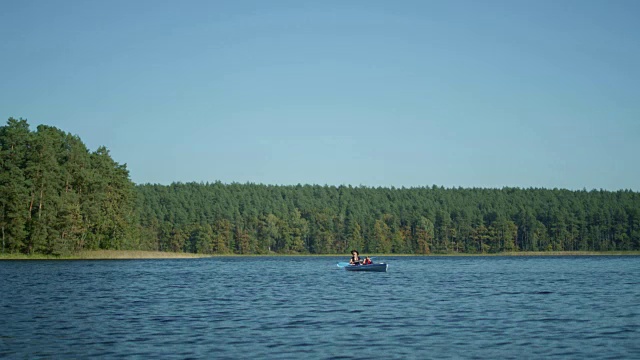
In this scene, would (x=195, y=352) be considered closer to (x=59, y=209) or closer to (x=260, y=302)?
(x=260, y=302)

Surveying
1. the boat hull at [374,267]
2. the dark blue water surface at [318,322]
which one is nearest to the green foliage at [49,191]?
the boat hull at [374,267]

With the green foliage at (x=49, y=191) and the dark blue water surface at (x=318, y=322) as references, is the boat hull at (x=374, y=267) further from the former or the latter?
the green foliage at (x=49, y=191)

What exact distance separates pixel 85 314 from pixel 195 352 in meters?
12.3

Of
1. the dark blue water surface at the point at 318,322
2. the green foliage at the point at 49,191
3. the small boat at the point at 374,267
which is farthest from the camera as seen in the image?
the green foliage at the point at 49,191

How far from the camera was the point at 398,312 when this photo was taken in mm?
33188

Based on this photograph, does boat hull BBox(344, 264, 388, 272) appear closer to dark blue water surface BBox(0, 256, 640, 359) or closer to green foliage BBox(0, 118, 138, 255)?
dark blue water surface BBox(0, 256, 640, 359)

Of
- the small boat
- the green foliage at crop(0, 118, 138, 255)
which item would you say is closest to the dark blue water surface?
the small boat

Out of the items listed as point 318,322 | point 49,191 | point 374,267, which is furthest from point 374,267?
point 49,191

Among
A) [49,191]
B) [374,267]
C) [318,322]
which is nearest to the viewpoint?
[318,322]

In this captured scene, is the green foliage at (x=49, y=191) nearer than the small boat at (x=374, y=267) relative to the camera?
No

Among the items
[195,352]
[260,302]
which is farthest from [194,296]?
[195,352]

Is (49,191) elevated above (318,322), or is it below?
above

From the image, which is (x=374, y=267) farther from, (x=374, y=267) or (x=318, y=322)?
(x=318, y=322)

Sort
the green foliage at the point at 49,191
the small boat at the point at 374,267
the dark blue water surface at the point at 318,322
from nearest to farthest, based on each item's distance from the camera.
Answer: the dark blue water surface at the point at 318,322
the small boat at the point at 374,267
the green foliage at the point at 49,191
